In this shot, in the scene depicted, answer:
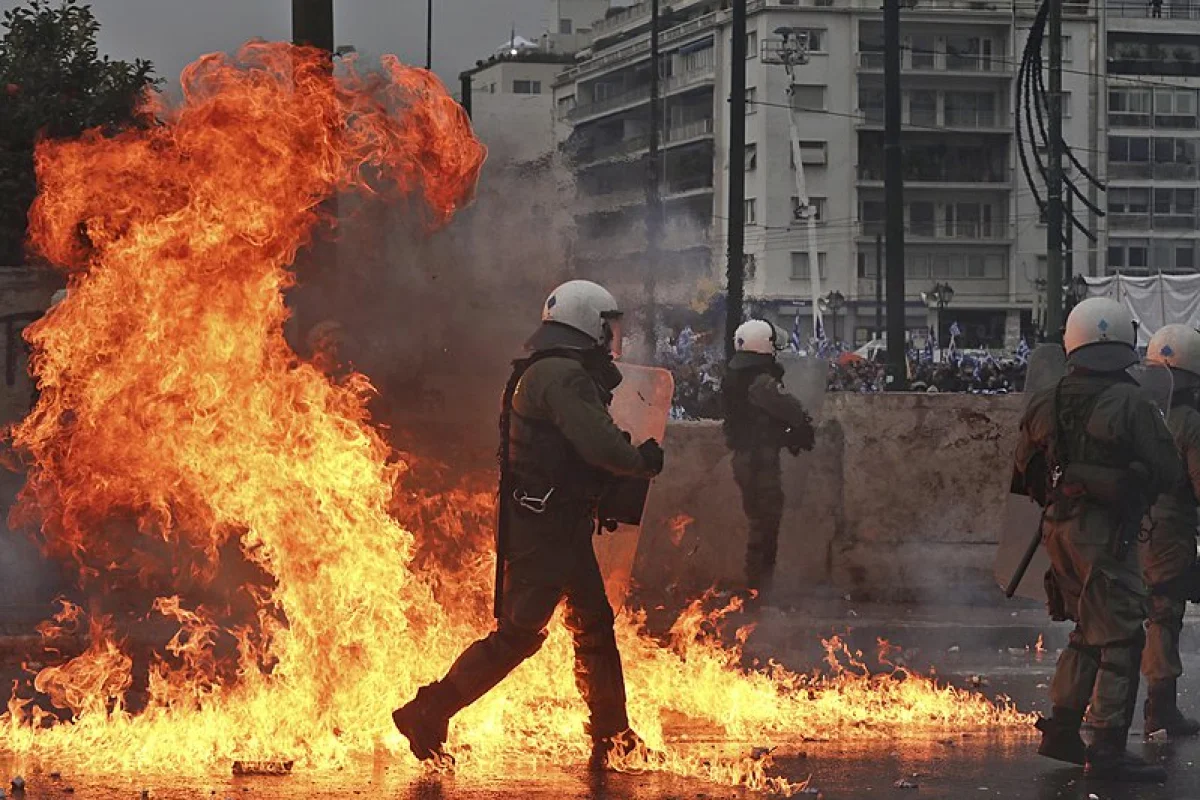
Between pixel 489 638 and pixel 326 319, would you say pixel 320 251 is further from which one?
pixel 489 638

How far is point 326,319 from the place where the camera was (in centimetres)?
919

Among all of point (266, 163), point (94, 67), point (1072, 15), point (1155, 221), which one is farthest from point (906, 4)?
point (266, 163)

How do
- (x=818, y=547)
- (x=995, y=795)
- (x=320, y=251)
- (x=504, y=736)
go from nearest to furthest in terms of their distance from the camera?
(x=995, y=795)
(x=504, y=736)
(x=320, y=251)
(x=818, y=547)

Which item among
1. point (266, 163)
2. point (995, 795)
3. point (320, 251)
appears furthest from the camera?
point (320, 251)

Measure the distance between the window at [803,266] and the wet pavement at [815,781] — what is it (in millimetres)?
62973

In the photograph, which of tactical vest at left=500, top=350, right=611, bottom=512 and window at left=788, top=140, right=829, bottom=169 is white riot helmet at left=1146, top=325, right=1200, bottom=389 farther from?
window at left=788, top=140, right=829, bottom=169

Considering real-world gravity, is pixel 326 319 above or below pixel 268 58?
below

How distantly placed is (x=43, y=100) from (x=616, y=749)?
724 centimetres

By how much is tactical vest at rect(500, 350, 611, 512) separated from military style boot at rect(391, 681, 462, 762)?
0.72 meters

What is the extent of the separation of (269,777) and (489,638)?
33.7 inches

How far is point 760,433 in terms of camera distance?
36.5ft

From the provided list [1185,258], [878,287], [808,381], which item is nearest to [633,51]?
[878,287]

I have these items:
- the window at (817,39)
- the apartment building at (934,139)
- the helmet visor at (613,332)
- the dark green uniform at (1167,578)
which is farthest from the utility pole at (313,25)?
the window at (817,39)

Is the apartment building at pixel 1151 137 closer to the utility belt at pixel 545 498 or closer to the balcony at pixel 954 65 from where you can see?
the balcony at pixel 954 65
